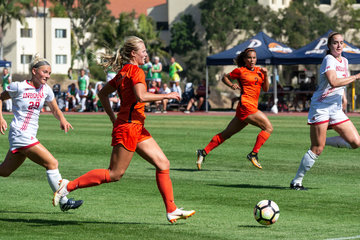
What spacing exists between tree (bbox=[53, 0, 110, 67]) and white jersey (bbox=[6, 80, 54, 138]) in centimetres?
9859

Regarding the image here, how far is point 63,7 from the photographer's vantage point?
10962 centimetres

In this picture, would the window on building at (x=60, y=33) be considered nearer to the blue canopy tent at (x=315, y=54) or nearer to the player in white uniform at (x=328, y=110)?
the blue canopy tent at (x=315, y=54)

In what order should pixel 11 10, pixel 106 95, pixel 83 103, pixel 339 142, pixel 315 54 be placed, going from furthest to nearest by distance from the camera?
pixel 11 10 < pixel 83 103 < pixel 315 54 < pixel 339 142 < pixel 106 95

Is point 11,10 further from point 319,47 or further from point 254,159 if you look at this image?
point 254,159

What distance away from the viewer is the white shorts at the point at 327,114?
11188 millimetres

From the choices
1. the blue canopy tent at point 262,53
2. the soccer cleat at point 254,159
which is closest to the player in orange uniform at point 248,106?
the soccer cleat at point 254,159

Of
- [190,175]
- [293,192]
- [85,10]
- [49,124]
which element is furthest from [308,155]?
[85,10]

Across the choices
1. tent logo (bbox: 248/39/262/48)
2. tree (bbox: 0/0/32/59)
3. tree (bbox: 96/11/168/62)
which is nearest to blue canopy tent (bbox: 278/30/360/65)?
tent logo (bbox: 248/39/262/48)

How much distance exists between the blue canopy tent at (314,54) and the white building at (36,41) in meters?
66.2

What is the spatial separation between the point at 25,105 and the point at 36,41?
9547cm

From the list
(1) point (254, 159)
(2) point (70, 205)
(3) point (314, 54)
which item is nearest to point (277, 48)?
(3) point (314, 54)

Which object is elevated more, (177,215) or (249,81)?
(249,81)

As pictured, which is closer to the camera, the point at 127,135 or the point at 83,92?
the point at 127,135

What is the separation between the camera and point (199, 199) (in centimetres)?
1055
